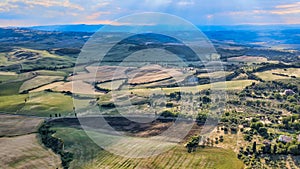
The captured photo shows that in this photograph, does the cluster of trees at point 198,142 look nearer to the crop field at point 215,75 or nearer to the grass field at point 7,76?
the crop field at point 215,75

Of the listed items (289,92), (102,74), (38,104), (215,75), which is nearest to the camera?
(38,104)

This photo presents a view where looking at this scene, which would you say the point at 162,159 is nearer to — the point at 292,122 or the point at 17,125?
the point at 292,122

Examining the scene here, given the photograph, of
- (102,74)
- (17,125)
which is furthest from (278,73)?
(17,125)

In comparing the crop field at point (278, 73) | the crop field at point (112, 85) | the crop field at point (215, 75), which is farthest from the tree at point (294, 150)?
the crop field at point (215, 75)

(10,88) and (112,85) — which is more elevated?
(112,85)

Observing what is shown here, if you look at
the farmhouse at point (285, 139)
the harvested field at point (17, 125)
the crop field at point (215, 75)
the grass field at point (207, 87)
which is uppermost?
the crop field at point (215, 75)

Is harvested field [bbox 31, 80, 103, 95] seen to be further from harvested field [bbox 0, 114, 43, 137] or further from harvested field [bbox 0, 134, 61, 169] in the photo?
harvested field [bbox 0, 134, 61, 169]
